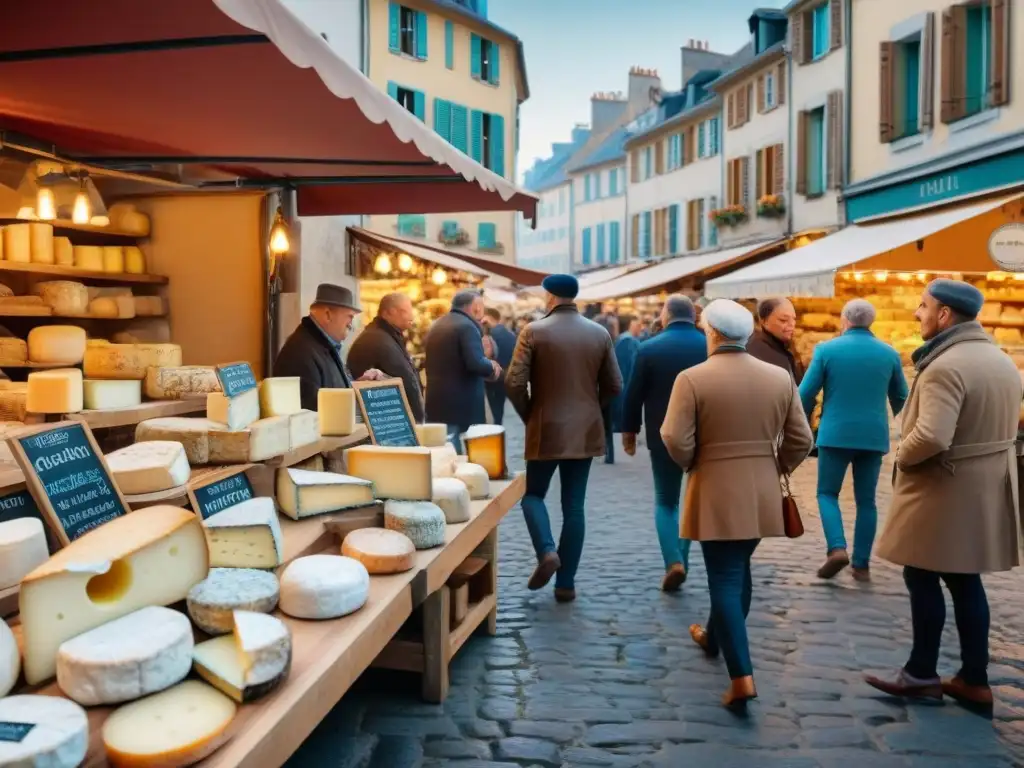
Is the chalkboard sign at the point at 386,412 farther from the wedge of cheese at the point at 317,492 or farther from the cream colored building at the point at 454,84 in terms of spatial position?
the cream colored building at the point at 454,84

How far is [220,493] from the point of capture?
3166 millimetres

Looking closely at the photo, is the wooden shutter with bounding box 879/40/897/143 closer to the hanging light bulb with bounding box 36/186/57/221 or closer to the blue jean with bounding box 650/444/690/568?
the blue jean with bounding box 650/444/690/568

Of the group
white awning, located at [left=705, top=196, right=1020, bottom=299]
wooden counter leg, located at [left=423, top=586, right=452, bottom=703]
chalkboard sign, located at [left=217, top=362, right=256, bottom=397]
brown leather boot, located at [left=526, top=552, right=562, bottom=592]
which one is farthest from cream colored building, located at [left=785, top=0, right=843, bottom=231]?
chalkboard sign, located at [left=217, top=362, right=256, bottom=397]

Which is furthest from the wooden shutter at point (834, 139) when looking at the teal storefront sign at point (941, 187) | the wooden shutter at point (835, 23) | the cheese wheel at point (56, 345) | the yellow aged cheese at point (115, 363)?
the yellow aged cheese at point (115, 363)

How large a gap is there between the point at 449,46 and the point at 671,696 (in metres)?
22.7

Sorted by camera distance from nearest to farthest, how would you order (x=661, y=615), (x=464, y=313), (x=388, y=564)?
(x=388, y=564) < (x=661, y=615) < (x=464, y=313)

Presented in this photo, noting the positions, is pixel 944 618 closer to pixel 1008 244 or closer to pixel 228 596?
pixel 228 596

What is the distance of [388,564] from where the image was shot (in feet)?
10.2

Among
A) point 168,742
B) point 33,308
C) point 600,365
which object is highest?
point 33,308

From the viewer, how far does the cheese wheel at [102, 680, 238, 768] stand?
1832mm

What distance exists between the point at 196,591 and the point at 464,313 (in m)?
5.38

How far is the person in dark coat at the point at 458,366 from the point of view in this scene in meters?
7.56

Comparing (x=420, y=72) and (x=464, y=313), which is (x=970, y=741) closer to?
(x=464, y=313)

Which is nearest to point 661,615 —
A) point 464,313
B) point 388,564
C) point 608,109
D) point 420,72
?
point 388,564
